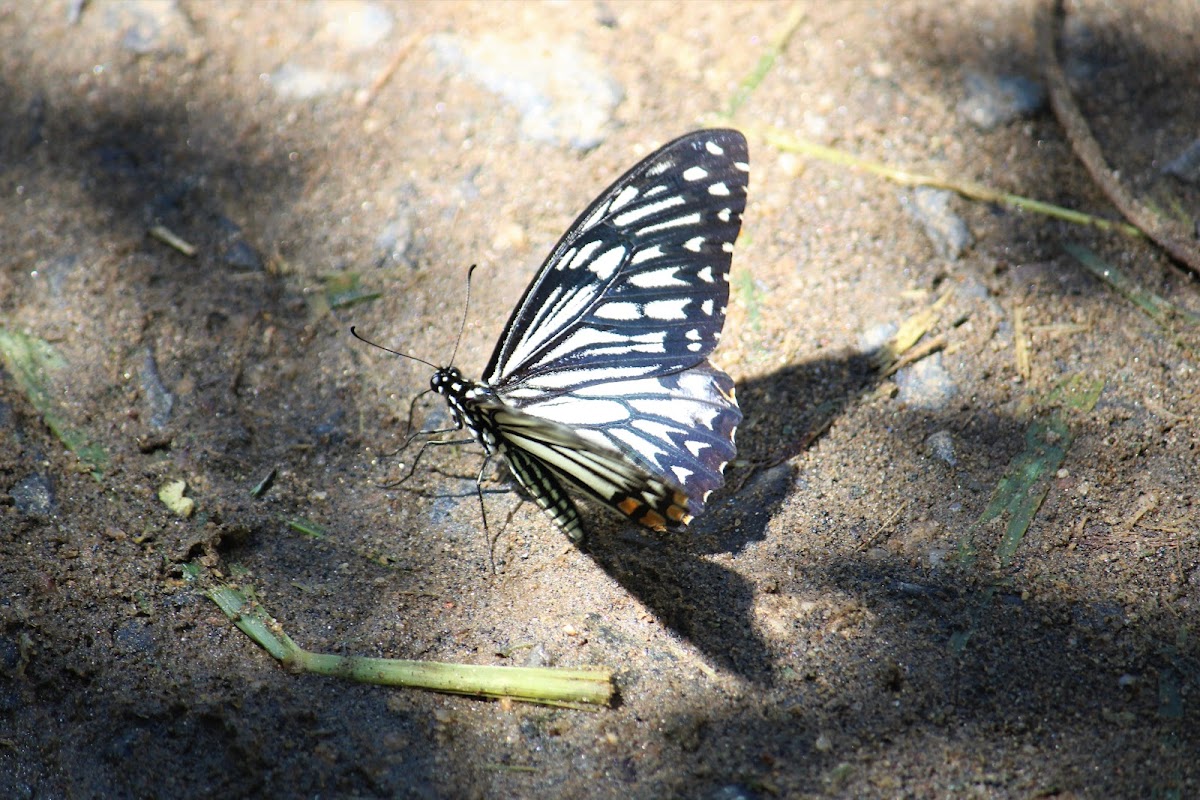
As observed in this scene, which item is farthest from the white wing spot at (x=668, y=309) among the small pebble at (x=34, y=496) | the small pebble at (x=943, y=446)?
the small pebble at (x=34, y=496)

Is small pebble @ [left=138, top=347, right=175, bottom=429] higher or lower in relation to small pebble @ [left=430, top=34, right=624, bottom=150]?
lower

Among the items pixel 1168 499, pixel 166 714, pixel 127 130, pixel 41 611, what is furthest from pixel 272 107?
pixel 1168 499

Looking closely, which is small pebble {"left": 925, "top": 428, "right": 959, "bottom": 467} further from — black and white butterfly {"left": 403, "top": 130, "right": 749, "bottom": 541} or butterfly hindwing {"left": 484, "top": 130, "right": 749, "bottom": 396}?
butterfly hindwing {"left": 484, "top": 130, "right": 749, "bottom": 396}

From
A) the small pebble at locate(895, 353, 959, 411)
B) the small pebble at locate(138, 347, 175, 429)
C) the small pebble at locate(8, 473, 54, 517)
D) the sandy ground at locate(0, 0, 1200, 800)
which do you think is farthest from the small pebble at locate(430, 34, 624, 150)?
the small pebble at locate(8, 473, 54, 517)

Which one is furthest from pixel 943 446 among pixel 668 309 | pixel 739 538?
pixel 668 309

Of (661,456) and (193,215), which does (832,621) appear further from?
(193,215)

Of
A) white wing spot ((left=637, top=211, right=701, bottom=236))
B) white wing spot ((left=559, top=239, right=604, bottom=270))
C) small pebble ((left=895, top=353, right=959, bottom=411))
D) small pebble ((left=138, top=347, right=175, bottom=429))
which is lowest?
small pebble ((left=138, top=347, right=175, bottom=429))

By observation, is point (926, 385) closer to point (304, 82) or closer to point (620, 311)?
point (620, 311)
